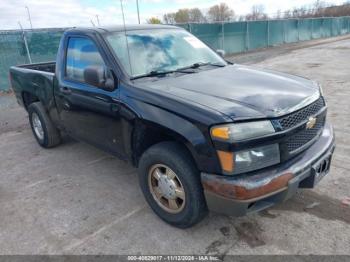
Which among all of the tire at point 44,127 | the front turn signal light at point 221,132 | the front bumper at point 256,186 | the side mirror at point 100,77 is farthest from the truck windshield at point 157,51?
the tire at point 44,127

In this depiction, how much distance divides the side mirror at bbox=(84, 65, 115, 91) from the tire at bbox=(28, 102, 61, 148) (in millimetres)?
1998

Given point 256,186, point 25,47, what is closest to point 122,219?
point 256,186

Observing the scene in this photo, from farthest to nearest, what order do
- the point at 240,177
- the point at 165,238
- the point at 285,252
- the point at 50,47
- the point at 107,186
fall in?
the point at 50,47 → the point at 107,186 → the point at 165,238 → the point at 285,252 → the point at 240,177

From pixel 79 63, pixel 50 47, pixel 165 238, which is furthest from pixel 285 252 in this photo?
pixel 50 47

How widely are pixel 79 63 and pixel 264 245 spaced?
2862mm

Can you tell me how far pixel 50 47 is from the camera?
38.8 ft

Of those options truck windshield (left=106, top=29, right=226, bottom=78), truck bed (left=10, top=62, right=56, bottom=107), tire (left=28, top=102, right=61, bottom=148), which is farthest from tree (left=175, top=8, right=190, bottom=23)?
truck windshield (left=106, top=29, right=226, bottom=78)

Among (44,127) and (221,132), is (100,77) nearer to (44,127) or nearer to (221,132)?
(221,132)

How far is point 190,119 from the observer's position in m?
2.48

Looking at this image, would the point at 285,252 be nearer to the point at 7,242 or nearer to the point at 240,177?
the point at 240,177

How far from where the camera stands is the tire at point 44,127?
15.9 feet

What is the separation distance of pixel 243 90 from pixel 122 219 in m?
1.71

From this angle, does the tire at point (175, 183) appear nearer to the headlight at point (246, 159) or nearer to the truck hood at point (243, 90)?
the headlight at point (246, 159)

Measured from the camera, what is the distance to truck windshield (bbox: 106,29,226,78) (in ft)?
10.9
